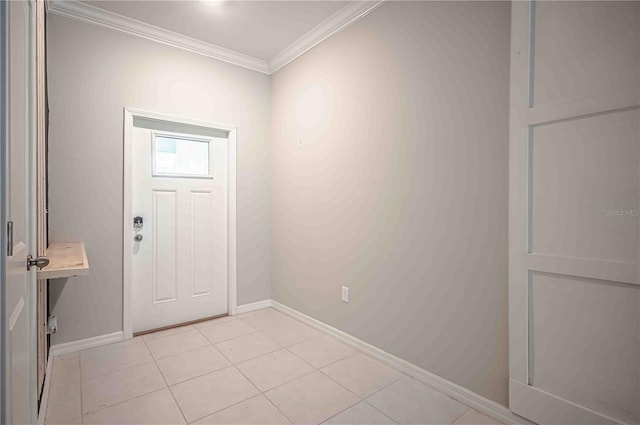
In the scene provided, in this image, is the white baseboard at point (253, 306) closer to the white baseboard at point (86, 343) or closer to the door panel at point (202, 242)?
→ the door panel at point (202, 242)

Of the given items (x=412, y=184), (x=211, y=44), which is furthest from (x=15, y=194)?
(x=211, y=44)

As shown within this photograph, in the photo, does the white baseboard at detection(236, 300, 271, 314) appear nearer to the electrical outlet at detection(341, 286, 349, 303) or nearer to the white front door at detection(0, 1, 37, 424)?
the electrical outlet at detection(341, 286, 349, 303)

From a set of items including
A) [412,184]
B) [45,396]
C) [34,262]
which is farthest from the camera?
[412,184]

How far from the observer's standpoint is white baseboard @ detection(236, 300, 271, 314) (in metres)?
3.45

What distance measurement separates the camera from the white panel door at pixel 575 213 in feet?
4.41

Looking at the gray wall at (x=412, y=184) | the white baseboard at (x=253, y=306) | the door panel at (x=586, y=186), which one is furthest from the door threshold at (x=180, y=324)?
the door panel at (x=586, y=186)

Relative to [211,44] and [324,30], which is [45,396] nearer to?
[211,44]

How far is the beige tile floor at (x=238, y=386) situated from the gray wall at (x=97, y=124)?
1.45ft

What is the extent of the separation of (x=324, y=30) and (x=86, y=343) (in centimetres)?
320

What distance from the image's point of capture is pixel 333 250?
2.88 m

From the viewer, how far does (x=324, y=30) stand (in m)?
2.87

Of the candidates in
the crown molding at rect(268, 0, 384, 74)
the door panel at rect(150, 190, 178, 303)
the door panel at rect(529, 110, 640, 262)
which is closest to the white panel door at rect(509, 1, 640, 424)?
the door panel at rect(529, 110, 640, 262)

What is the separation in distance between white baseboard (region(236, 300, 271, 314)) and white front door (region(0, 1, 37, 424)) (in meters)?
2.37

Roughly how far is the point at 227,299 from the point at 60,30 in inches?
104
